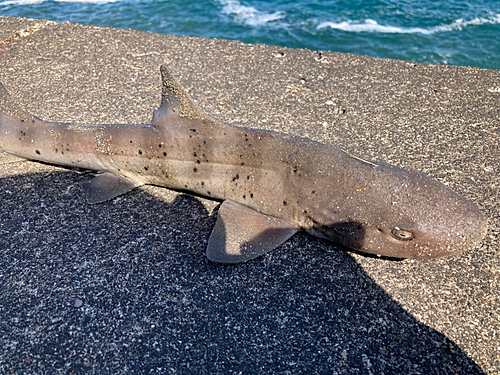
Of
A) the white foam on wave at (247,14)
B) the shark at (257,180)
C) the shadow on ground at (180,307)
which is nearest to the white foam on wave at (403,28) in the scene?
the white foam on wave at (247,14)

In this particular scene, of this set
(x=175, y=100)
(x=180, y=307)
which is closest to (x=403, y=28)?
(x=175, y=100)

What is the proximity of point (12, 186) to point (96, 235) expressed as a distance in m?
1.20

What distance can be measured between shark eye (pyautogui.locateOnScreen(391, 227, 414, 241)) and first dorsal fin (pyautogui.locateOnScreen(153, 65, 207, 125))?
1.77 metres

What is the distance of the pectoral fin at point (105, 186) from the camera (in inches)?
144

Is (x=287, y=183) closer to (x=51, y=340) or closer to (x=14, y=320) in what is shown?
(x=51, y=340)

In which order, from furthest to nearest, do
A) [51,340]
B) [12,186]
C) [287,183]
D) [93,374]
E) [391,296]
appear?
1. [12,186]
2. [287,183]
3. [391,296]
4. [51,340]
5. [93,374]

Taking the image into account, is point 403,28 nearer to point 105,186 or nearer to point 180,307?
point 105,186

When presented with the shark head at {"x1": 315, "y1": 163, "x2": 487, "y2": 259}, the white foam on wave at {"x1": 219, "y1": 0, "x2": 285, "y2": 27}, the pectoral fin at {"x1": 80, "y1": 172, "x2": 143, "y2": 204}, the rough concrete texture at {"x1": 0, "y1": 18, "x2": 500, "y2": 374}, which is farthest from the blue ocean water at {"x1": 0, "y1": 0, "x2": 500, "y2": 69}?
the shark head at {"x1": 315, "y1": 163, "x2": 487, "y2": 259}

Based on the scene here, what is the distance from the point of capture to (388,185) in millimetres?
2852

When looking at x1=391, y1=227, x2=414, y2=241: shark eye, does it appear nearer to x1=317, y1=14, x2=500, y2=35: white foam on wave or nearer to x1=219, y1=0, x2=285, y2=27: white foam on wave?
x1=317, y1=14, x2=500, y2=35: white foam on wave

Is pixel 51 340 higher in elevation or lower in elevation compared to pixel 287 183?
lower

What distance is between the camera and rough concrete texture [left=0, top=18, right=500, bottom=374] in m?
2.50

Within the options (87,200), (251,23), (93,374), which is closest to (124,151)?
(87,200)

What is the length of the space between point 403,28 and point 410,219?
1068cm
